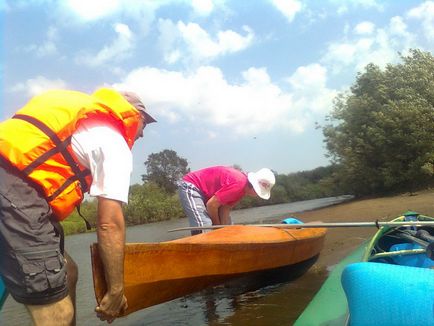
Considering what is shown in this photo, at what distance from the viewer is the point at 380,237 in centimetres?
378

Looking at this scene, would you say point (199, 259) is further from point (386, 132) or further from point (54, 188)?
point (386, 132)

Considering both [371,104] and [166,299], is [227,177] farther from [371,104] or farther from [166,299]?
[371,104]

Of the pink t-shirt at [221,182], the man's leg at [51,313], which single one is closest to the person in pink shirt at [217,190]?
the pink t-shirt at [221,182]

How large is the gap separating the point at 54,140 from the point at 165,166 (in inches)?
1924

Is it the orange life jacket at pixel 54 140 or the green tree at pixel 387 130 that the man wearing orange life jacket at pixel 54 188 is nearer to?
the orange life jacket at pixel 54 140

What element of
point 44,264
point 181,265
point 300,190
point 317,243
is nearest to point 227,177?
point 317,243

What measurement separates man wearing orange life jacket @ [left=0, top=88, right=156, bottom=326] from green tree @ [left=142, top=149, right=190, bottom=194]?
44.7 meters

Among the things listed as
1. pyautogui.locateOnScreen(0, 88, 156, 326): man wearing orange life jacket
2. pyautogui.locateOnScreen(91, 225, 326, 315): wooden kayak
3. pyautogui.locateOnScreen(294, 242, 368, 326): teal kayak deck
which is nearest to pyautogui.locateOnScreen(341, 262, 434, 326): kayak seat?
pyautogui.locateOnScreen(294, 242, 368, 326): teal kayak deck

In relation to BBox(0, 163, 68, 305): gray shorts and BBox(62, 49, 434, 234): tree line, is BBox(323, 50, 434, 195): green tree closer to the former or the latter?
BBox(62, 49, 434, 234): tree line

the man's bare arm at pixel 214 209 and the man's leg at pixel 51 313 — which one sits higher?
the man's bare arm at pixel 214 209

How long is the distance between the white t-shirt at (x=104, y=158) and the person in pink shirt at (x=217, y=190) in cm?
341

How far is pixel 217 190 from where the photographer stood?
6059 mm

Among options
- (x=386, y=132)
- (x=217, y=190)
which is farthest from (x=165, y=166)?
(x=217, y=190)

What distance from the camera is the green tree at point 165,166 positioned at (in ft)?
158
